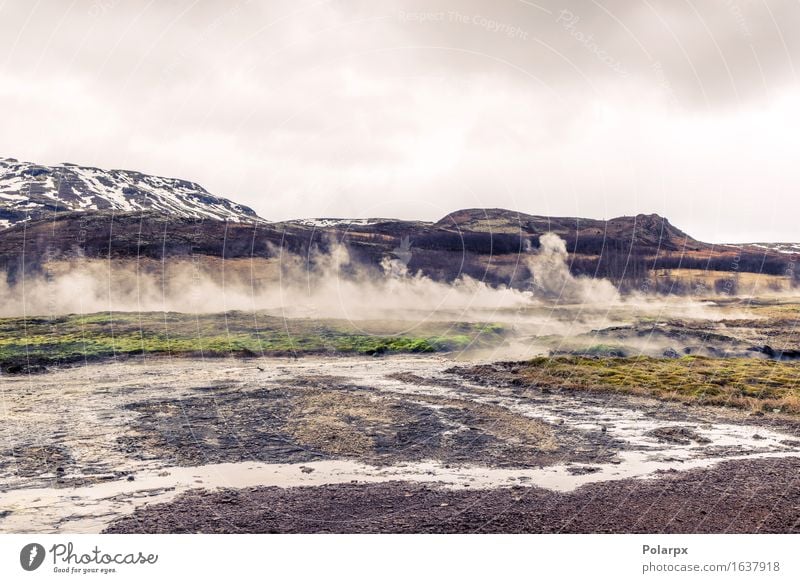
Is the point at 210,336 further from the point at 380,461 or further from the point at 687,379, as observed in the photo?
the point at 380,461

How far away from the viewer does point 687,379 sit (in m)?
40.6

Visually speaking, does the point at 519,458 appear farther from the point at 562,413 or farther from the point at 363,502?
the point at 562,413

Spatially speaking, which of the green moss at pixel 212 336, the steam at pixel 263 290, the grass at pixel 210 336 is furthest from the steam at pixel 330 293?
the grass at pixel 210 336

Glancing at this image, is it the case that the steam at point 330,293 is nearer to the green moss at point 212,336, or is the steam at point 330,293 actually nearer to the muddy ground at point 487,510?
the green moss at point 212,336

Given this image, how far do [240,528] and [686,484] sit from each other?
13.2m

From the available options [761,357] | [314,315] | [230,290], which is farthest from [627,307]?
[230,290]

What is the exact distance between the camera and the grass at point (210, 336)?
196ft

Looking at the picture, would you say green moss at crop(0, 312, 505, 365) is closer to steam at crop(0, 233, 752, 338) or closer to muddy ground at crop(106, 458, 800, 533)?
steam at crop(0, 233, 752, 338)

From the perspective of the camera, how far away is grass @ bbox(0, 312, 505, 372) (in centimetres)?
5959

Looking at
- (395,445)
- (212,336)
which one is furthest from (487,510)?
(212,336)

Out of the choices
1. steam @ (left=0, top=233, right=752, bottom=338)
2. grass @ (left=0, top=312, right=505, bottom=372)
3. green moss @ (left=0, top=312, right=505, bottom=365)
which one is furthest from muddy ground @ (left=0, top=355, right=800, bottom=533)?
steam @ (left=0, top=233, right=752, bottom=338)
